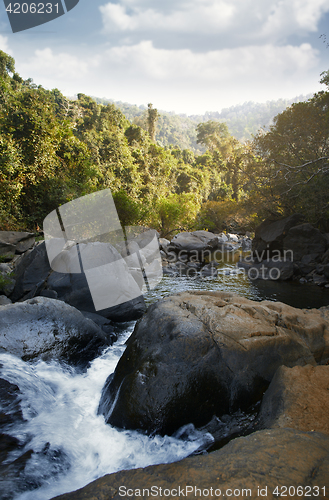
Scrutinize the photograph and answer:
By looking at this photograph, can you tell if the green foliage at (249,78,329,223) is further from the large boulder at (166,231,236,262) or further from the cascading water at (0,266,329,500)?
the cascading water at (0,266,329,500)

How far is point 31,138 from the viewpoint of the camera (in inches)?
512

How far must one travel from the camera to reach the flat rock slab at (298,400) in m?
2.66

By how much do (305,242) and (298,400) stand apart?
39.4 feet

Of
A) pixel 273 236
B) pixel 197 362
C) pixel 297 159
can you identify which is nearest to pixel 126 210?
pixel 273 236

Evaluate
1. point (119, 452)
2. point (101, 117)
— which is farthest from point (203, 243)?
point (101, 117)

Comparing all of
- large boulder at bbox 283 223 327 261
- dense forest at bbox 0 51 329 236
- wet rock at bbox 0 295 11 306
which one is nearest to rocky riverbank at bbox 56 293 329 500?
wet rock at bbox 0 295 11 306

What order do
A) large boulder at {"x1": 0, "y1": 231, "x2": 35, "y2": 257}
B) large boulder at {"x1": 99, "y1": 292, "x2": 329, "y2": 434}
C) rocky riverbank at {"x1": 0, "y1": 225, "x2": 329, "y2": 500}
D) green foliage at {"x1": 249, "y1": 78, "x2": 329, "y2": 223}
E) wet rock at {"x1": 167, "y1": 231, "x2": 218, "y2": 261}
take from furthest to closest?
wet rock at {"x1": 167, "y1": 231, "x2": 218, "y2": 261} → green foliage at {"x1": 249, "y1": 78, "x2": 329, "y2": 223} → large boulder at {"x1": 0, "y1": 231, "x2": 35, "y2": 257} → large boulder at {"x1": 99, "y1": 292, "x2": 329, "y2": 434} → rocky riverbank at {"x1": 0, "y1": 225, "x2": 329, "y2": 500}

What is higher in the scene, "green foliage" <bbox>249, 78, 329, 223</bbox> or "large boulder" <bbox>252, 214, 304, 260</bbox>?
"green foliage" <bbox>249, 78, 329, 223</bbox>

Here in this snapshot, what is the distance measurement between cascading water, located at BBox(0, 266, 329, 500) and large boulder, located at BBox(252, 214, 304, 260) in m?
12.6

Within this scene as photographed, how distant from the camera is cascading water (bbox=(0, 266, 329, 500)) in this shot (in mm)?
2619

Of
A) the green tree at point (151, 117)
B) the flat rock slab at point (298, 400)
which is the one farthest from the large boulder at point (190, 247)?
the green tree at point (151, 117)

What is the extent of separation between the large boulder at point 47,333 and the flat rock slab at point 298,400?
10.8 ft

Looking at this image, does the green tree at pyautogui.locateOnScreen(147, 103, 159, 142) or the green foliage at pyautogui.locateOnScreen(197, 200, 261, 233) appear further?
the green tree at pyautogui.locateOnScreen(147, 103, 159, 142)

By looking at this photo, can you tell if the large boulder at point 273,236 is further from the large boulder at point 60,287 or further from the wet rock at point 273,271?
the large boulder at point 60,287
